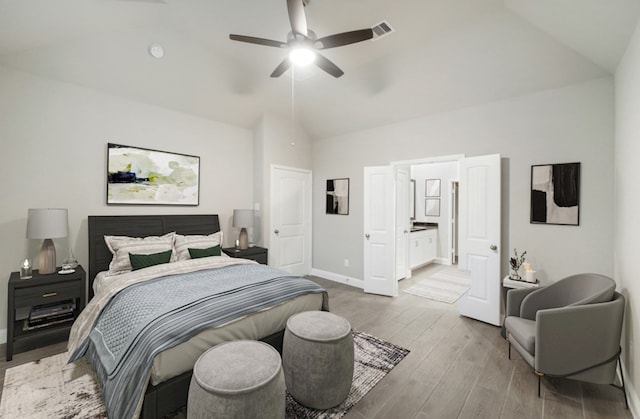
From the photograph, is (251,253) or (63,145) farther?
(251,253)

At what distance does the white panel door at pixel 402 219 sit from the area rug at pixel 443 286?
0.42 metres

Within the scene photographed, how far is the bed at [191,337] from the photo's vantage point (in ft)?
5.09

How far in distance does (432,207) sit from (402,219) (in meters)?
2.82

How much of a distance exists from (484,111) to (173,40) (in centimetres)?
398

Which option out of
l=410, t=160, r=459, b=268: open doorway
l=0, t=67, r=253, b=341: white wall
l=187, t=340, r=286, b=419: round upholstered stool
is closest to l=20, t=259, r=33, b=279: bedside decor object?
l=0, t=67, r=253, b=341: white wall

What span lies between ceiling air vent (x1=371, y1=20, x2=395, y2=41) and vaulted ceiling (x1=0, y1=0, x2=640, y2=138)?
6 centimetres

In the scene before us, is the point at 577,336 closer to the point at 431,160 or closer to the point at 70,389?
the point at 431,160

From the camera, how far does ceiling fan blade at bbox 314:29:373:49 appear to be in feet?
6.79

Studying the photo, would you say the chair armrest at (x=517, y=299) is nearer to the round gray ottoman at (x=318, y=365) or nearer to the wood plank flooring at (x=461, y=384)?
the wood plank flooring at (x=461, y=384)

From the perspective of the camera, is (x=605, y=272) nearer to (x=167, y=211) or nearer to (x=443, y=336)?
(x=443, y=336)

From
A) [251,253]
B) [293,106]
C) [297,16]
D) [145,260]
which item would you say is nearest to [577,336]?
[297,16]

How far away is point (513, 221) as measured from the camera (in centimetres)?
324

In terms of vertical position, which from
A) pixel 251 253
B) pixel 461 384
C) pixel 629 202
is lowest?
pixel 461 384

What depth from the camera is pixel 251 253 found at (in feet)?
13.6
